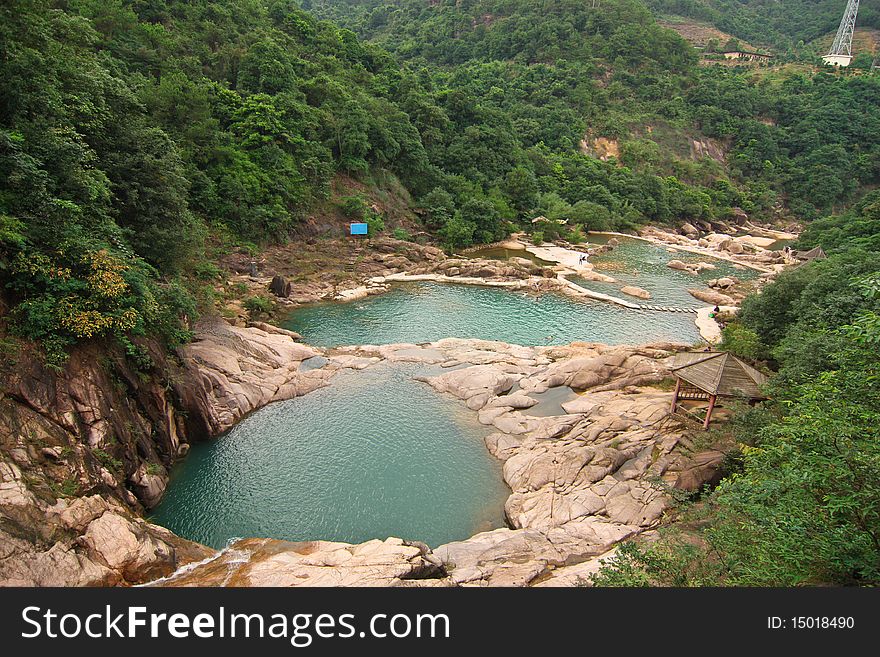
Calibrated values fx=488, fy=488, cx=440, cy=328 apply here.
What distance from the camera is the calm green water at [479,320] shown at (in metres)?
30.7

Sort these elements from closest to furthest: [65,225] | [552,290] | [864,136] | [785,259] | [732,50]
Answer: [65,225] < [552,290] < [785,259] < [864,136] < [732,50]

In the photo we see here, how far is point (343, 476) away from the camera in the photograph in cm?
1738

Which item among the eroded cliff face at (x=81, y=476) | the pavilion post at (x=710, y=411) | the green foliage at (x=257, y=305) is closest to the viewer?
the eroded cliff face at (x=81, y=476)

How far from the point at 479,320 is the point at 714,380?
59.1 ft

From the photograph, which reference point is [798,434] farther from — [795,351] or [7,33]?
[7,33]

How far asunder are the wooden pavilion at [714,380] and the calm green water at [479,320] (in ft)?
38.9

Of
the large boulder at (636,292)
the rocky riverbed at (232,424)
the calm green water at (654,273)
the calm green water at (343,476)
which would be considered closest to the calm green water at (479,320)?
the calm green water at (654,273)

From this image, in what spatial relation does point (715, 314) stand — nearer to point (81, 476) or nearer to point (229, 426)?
point (229, 426)

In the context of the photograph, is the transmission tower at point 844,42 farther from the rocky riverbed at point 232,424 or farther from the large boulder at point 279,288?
the large boulder at point 279,288

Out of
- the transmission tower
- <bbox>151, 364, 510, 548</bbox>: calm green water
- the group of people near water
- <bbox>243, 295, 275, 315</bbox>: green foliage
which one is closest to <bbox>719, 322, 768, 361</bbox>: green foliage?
<bbox>151, 364, 510, 548</bbox>: calm green water

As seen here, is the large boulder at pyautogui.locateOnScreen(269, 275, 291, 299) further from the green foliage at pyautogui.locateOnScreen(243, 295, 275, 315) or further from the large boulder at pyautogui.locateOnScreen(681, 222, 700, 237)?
the large boulder at pyautogui.locateOnScreen(681, 222, 700, 237)

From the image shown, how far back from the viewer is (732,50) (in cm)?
11194

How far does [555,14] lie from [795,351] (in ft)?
337
